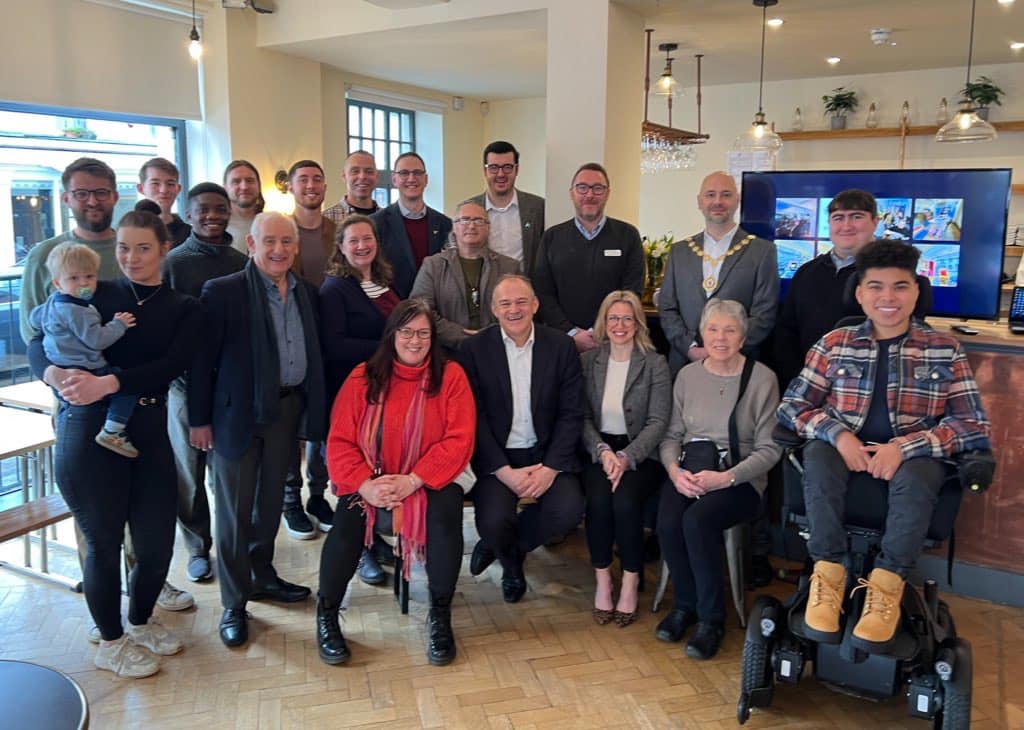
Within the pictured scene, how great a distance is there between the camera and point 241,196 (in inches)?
149

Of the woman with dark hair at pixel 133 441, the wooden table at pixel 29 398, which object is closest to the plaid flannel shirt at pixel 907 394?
the woman with dark hair at pixel 133 441

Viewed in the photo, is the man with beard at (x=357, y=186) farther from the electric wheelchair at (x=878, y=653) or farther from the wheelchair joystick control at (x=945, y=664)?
the wheelchair joystick control at (x=945, y=664)

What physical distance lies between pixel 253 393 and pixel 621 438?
1.42 m

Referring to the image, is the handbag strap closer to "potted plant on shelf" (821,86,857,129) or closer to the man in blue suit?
the man in blue suit

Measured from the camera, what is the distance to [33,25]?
4.89 meters

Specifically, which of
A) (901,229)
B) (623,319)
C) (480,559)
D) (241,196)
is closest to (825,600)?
(623,319)

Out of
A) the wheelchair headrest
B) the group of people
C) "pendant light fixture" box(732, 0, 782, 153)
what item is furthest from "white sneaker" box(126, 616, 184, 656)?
"pendant light fixture" box(732, 0, 782, 153)

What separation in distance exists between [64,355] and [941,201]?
372cm

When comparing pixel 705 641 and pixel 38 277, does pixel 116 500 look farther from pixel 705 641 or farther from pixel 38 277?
pixel 705 641

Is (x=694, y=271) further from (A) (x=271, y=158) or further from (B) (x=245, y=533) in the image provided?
(A) (x=271, y=158)

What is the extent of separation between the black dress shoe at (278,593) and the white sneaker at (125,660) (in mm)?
516

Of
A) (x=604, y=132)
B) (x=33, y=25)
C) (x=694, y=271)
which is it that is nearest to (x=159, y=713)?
(x=694, y=271)

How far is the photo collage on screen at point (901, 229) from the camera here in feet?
12.3

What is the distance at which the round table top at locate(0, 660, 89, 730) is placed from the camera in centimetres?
171
